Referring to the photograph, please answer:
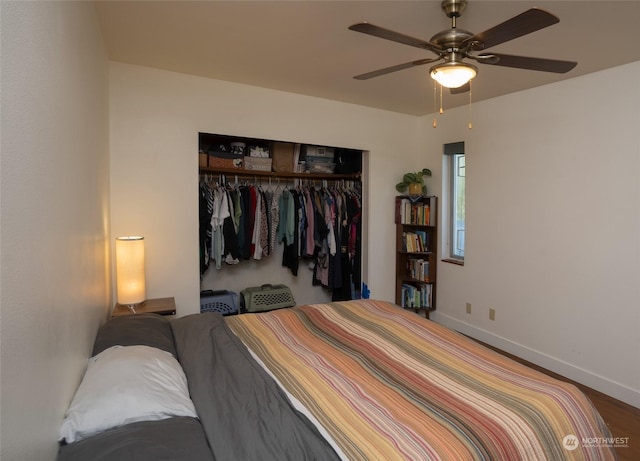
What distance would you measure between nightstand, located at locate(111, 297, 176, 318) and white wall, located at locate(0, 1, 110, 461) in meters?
0.90

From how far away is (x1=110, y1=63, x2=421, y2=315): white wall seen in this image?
2.93 metres

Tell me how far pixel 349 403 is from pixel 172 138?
257cm

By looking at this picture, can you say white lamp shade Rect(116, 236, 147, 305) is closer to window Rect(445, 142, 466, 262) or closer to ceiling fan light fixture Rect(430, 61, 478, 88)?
ceiling fan light fixture Rect(430, 61, 478, 88)

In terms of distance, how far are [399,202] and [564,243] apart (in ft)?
5.48

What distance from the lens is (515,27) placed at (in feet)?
4.90

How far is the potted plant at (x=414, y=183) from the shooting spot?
13.8 feet

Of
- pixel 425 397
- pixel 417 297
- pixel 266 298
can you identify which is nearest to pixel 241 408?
pixel 425 397

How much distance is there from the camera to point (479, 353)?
1.86 meters

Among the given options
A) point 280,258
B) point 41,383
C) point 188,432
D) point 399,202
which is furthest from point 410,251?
point 41,383

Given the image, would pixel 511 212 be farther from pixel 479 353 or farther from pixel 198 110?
pixel 198 110

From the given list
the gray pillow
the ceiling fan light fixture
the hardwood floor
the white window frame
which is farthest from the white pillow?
the white window frame

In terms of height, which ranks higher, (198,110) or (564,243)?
(198,110)

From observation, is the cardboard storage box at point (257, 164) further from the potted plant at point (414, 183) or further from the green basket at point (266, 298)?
the potted plant at point (414, 183)

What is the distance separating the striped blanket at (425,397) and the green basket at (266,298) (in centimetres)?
168
